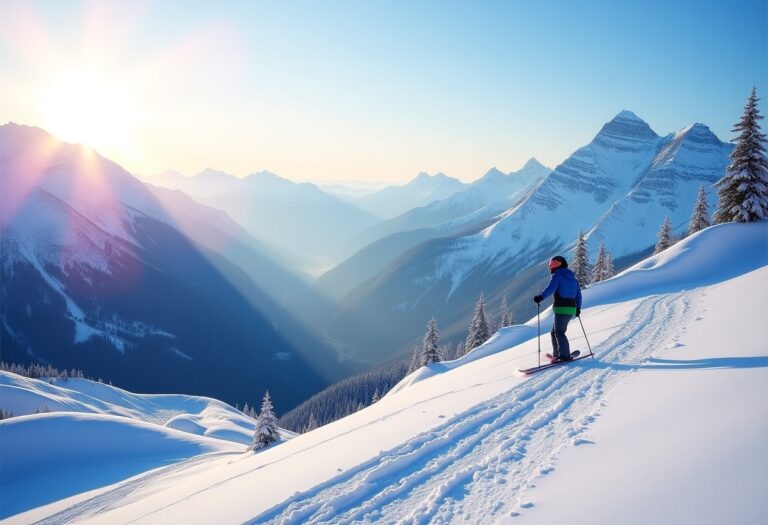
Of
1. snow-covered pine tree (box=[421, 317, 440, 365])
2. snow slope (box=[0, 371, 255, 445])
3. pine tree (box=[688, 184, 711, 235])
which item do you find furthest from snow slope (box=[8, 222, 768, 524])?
snow slope (box=[0, 371, 255, 445])

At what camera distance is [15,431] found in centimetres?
2933

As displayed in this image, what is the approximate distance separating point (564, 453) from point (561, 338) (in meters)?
5.52

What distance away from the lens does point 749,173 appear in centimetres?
3034

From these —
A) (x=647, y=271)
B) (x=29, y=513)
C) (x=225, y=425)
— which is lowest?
(x=225, y=425)

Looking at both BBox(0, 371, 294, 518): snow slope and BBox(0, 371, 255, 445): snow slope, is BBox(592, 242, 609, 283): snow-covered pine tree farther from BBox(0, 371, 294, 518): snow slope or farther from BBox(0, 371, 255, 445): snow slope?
BBox(0, 371, 255, 445): snow slope

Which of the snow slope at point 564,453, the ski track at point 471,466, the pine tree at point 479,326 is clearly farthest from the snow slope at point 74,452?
the pine tree at point 479,326

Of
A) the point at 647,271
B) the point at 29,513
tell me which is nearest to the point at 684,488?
the point at 647,271

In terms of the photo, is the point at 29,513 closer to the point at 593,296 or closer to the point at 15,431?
the point at 15,431

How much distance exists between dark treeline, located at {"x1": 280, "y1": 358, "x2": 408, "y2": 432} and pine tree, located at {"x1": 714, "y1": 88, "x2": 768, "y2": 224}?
6325cm

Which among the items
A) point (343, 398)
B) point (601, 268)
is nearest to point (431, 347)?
point (601, 268)

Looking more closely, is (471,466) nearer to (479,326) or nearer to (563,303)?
(563,303)

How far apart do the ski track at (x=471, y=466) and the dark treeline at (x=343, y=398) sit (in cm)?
7654

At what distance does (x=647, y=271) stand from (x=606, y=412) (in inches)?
862

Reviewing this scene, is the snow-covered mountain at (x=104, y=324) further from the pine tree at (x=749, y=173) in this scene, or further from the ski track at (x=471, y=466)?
the ski track at (x=471, y=466)
